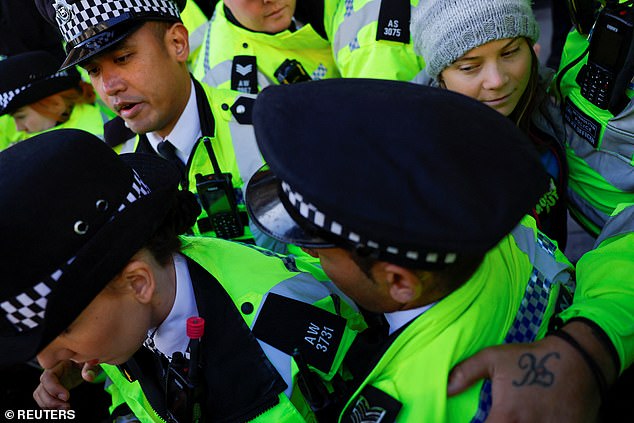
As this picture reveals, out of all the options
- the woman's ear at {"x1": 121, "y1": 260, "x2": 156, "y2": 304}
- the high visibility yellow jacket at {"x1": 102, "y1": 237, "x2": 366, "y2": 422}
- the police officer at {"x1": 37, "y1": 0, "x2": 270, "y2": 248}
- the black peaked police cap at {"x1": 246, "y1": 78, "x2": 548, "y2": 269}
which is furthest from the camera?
the police officer at {"x1": 37, "y1": 0, "x2": 270, "y2": 248}

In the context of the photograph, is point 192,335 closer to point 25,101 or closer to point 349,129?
point 349,129

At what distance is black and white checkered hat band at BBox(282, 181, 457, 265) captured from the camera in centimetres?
106

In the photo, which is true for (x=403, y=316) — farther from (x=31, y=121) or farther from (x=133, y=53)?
(x=31, y=121)

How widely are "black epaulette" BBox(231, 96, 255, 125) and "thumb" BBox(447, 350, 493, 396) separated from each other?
1471 mm

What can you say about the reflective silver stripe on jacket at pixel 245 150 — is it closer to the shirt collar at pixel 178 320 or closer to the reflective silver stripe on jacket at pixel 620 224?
the shirt collar at pixel 178 320

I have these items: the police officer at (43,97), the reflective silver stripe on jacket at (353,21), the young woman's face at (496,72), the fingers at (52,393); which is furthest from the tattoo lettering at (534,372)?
the police officer at (43,97)

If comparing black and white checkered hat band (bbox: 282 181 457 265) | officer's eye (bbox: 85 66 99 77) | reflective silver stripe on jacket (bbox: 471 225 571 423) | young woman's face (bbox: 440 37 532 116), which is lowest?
reflective silver stripe on jacket (bbox: 471 225 571 423)

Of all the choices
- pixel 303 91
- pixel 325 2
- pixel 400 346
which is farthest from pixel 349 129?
pixel 325 2

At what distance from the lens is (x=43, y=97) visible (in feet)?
11.3

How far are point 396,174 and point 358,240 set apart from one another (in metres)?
0.14

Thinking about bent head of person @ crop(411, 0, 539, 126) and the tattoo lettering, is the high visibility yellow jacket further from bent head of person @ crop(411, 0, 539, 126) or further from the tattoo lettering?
bent head of person @ crop(411, 0, 539, 126)

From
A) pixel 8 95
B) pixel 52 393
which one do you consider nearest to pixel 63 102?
pixel 8 95

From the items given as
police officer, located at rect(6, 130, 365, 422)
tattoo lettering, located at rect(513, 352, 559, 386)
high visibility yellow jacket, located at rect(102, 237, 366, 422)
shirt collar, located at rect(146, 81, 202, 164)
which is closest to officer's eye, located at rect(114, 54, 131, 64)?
shirt collar, located at rect(146, 81, 202, 164)

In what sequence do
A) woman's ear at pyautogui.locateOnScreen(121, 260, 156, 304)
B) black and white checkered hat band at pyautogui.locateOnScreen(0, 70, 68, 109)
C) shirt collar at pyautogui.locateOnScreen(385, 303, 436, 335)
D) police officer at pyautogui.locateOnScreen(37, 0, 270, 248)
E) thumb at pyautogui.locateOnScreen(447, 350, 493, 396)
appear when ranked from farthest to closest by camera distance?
black and white checkered hat band at pyautogui.locateOnScreen(0, 70, 68, 109) → police officer at pyautogui.locateOnScreen(37, 0, 270, 248) → woman's ear at pyautogui.locateOnScreen(121, 260, 156, 304) → shirt collar at pyautogui.locateOnScreen(385, 303, 436, 335) → thumb at pyautogui.locateOnScreen(447, 350, 493, 396)
